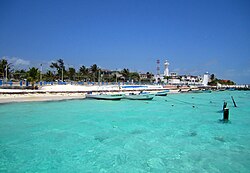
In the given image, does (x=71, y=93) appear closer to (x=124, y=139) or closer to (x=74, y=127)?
(x=74, y=127)

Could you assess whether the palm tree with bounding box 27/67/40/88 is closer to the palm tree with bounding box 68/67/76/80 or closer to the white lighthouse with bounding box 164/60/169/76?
the palm tree with bounding box 68/67/76/80

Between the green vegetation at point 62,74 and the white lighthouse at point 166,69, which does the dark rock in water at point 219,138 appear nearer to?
the green vegetation at point 62,74

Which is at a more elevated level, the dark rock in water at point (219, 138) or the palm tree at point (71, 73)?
the palm tree at point (71, 73)

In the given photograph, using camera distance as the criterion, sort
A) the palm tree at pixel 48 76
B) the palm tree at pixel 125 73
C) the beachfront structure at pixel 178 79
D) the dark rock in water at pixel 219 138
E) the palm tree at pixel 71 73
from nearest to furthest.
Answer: the dark rock in water at pixel 219 138, the palm tree at pixel 48 76, the palm tree at pixel 71 73, the palm tree at pixel 125 73, the beachfront structure at pixel 178 79

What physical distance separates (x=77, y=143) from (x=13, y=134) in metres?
4.65

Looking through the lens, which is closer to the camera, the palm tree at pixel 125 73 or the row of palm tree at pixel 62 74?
the row of palm tree at pixel 62 74

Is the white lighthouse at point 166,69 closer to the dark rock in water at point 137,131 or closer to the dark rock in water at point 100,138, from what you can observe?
the dark rock in water at point 137,131

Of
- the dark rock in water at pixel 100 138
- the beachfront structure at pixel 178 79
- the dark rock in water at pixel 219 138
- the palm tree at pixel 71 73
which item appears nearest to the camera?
the dark rock in water at pixel 100 138

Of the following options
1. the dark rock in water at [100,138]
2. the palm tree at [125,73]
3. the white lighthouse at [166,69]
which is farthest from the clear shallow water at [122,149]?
the white lighthouse at [166,69]

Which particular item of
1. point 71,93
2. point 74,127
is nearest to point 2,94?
point 71,93

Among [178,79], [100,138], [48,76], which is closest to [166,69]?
[178,79]

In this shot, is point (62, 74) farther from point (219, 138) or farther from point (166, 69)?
point (166, 69)

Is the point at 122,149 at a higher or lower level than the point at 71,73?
lower

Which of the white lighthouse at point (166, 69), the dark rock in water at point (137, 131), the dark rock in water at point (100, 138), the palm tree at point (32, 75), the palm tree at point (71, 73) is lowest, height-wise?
the dark rock in water at point (100, 138)
